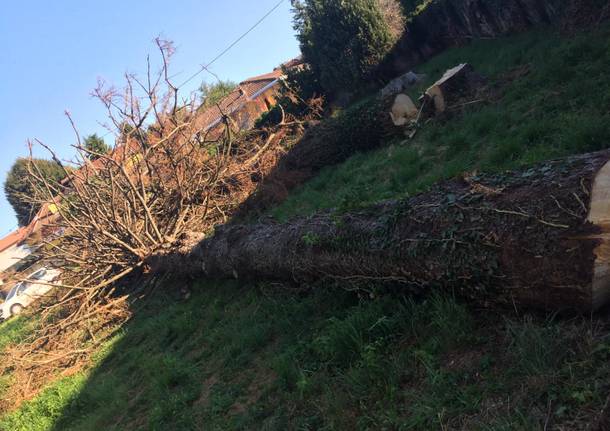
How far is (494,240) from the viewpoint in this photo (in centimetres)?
254

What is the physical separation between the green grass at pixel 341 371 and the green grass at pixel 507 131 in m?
1.31

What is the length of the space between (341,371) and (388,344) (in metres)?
0.36

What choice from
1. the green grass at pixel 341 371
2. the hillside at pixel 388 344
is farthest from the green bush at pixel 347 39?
the green grass at pixel 341 371

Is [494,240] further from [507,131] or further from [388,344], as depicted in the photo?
[507,131]

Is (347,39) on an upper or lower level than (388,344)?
upper

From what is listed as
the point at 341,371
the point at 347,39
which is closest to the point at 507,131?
the point at 341,371

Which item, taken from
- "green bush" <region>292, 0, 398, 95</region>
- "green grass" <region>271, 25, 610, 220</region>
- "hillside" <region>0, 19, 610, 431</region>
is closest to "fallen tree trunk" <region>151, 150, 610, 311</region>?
"hillside" <region>0, 19, 610, 431</region>

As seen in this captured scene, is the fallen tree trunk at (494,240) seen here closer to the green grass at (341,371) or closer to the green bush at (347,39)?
the green grass at (341,371)

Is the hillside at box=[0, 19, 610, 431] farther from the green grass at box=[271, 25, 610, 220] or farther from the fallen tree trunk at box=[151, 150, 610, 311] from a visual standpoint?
the fallen tree trunk at box=[151, 150, 610, 311]

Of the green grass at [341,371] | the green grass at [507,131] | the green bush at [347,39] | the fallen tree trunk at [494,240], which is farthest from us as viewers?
the green bush at [347,39]

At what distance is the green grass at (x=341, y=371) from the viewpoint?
2.03m

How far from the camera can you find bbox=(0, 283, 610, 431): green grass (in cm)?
203

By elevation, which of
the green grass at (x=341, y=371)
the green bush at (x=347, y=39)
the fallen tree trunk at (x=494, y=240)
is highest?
the green bush at (x=347, y=39)

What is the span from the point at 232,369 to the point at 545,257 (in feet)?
8.92
